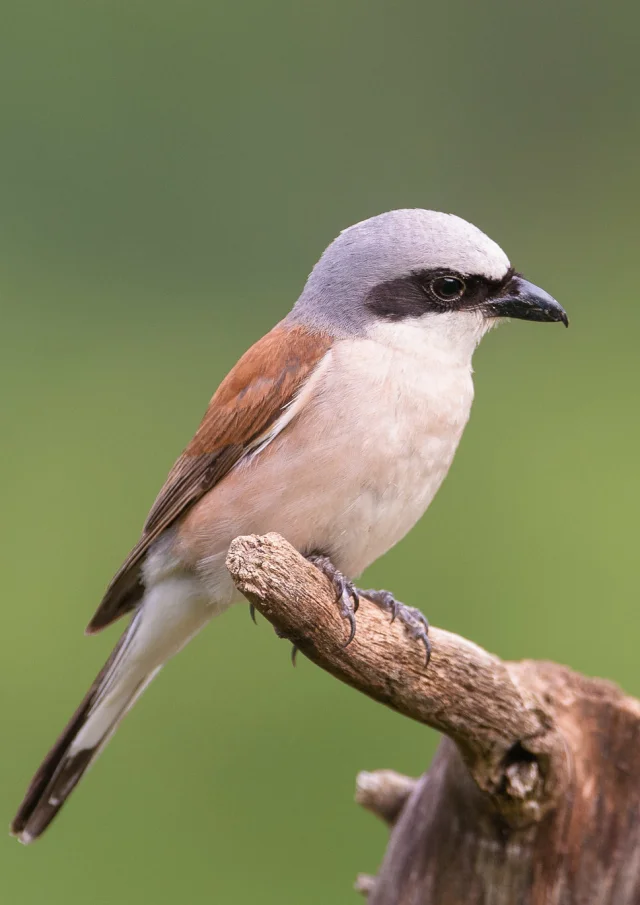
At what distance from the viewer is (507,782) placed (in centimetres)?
199

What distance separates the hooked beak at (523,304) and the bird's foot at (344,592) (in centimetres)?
52

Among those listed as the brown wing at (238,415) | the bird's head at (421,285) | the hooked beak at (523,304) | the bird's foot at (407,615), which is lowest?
the bird's foot at (407,615)

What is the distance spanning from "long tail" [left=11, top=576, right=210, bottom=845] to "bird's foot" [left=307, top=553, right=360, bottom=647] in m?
0.38

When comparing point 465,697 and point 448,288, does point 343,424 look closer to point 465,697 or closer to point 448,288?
point 448,288

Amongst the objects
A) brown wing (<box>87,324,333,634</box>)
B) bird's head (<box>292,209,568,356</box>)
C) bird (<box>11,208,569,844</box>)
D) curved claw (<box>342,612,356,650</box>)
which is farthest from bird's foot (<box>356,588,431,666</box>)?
bird's head (<box>292,209,568,356</box>)

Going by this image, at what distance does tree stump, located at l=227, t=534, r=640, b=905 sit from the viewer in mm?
1936

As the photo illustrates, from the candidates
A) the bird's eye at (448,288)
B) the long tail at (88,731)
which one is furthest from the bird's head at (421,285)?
the long tail at (88,731)

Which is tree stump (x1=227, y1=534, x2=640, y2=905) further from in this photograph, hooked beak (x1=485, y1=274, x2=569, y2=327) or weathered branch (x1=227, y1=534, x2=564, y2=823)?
hooked beak (x1=485, y1=274, x2=569, y2=327)

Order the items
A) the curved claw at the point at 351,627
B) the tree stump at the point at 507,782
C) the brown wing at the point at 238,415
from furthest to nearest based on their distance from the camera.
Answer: the brown wing at the point at 238,415 < the tree stump at the point at 507,782 < the curved claw at the point at 351,627

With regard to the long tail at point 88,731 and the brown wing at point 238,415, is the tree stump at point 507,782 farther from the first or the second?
the long tail at point 88,731

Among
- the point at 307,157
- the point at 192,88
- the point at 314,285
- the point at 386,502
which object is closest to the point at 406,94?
the point at 307,157

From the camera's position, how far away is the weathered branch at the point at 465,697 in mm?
1852

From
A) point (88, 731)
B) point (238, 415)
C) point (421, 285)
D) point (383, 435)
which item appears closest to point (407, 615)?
point (383, 435)

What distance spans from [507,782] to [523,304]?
78 centimetres
